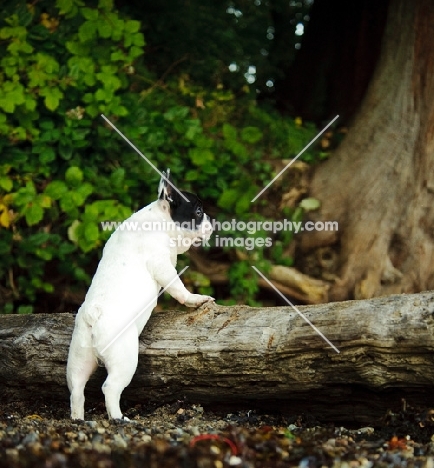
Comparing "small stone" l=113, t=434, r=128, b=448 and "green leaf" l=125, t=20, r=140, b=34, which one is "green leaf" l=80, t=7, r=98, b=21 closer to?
"green leaf" l=125, t=20, r=140, b=34

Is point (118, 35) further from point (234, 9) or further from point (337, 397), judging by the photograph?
point (337, 397)

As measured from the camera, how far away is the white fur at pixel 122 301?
14.5 feet

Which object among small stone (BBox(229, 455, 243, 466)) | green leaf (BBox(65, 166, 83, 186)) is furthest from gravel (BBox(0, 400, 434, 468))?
green leaf (BBox(65, 166, 83, 186))

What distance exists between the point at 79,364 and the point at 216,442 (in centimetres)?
124

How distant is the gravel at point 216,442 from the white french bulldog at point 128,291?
0.28m

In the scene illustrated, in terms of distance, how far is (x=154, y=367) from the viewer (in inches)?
187

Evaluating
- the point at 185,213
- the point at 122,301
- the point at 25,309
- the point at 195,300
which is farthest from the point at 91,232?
the point at 122,301

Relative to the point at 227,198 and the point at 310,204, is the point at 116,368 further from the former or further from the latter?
the point at 310,204

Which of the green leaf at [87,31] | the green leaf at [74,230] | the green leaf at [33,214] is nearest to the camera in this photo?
the green leaf at [33,214]

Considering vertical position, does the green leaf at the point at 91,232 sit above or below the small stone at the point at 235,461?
above

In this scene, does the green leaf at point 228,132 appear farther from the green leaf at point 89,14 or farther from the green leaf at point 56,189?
the green leaf at point 56,189

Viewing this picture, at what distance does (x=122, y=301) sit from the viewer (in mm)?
4520

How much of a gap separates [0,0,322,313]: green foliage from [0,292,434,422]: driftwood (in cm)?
163

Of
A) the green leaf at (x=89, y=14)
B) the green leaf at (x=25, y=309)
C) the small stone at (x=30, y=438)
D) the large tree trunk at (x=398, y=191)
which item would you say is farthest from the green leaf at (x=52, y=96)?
the small stone at (x=30, y=438)
